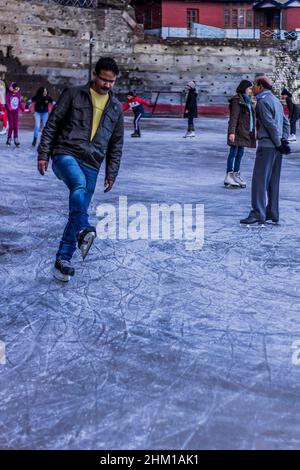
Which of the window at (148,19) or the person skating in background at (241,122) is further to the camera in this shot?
the window at (148,19)

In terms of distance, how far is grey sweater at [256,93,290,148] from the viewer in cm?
735

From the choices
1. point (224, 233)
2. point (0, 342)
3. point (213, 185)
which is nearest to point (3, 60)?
point (213, 185)

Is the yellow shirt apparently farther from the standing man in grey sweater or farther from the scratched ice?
the standing man in grey sweater

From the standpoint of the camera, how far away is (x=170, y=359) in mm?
3834

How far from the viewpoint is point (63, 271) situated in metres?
5.41

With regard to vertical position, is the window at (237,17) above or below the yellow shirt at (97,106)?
above

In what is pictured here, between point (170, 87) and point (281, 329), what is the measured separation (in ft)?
106

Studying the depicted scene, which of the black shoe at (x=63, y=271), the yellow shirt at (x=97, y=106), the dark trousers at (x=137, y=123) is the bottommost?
the dark trousers at (x=137, y=123)

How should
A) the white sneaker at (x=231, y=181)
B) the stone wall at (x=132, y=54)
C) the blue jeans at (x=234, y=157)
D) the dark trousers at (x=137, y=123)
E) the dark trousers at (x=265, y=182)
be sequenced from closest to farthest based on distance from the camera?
the dark trousers at (x=265, y=182) → the blue jeans at (x=234, y=157) → the white sneaker at (x=231, y=181) → the dark trousers at (x=137, y=123) → the stone wall at (x=132, y=54)

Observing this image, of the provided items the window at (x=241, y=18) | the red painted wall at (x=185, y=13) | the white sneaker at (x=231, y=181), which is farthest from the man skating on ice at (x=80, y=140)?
the window at (x=241, y=18)

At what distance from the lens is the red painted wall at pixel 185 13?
39.1 metres

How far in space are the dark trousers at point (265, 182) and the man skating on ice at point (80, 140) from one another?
2.38 m

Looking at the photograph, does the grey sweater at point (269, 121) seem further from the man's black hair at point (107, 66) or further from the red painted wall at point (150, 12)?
the red painted wall at point (150, 12)

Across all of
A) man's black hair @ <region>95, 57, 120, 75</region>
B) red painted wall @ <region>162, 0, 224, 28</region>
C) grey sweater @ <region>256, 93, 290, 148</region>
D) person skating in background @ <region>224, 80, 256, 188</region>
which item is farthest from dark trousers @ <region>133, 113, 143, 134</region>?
red painted wall @ <region>162, 0, 224, 28</region>
